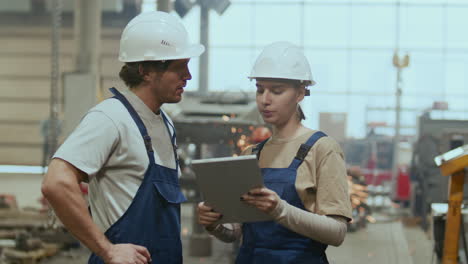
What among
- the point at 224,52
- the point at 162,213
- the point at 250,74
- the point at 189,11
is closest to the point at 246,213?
the point at 162,213

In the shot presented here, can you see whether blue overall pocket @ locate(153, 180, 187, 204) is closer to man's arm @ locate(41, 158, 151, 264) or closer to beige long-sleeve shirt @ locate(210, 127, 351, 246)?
man's arm @ locate(41, 158, 151, 264)

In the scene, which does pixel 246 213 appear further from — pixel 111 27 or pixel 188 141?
pixel 111 27

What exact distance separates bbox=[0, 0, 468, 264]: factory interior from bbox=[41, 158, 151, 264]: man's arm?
2.04 meters

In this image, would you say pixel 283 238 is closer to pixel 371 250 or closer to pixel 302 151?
pixel 302 151

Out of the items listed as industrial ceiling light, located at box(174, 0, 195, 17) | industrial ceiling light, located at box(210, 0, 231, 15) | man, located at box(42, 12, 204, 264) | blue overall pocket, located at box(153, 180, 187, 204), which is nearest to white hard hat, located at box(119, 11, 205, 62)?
man, located at box(42, 12, 204, 264)

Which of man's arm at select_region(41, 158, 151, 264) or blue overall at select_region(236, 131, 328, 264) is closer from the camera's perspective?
man's arm at select_region(41, 158, 151, 264)

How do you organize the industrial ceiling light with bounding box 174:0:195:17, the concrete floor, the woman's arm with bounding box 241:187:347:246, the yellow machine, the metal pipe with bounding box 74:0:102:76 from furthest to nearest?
the metal pipe with bounding box 74:0:102:76 → the industrial ceiling light with bounding box 174:0:195:17 → the concrete floor → the yellow machine → the woman's arm with bounding box 241:187:347:246

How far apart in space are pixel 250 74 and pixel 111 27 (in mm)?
7412

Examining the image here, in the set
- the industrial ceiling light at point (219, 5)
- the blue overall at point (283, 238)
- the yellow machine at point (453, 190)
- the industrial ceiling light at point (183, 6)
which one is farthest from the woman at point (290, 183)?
the industrial ceiling light at point (183, 6)

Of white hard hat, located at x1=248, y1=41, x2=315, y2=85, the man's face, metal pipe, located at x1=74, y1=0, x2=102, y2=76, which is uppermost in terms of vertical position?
metal pipe, located at x1=74, y1=0, x2=102, y2=76

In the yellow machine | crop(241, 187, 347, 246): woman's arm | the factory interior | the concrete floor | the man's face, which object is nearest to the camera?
crop(241, 187, 347, 246): woman's arm

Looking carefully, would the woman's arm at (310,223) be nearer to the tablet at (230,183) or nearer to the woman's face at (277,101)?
the tablet at (230,183)

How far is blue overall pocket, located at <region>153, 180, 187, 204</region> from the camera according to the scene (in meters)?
2.40

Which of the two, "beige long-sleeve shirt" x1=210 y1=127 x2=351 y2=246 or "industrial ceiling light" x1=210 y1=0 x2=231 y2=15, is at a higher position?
"industrial ceiling light" x1=210 y1=0 x2=231 y2=15
